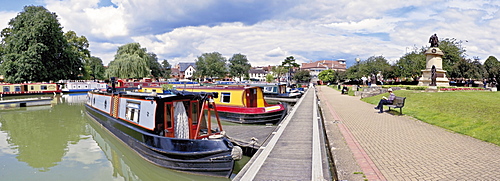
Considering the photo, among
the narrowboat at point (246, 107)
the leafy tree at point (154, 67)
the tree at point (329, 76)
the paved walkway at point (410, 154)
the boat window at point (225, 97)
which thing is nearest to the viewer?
the paved walkway at point (410, 154)

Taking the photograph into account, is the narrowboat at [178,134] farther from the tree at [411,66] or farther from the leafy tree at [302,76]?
the leafy tree at [302,76]

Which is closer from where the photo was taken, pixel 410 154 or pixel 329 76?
pixel 410 154

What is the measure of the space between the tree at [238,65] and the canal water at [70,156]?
253 ft

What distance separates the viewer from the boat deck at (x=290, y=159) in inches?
221

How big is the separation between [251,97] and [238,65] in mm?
76313

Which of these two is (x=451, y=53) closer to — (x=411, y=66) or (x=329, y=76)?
(x=411, y=66)

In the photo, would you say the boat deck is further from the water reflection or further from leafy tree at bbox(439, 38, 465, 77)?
leafy tree at bbox(439, 38, 465, 77)

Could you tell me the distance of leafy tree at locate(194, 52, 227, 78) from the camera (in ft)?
260

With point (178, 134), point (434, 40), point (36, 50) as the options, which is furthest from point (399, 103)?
point (36, 50)

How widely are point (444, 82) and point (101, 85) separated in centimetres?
4613

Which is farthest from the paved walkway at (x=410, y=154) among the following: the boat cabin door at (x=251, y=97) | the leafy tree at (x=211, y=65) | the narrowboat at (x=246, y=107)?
the leafy tree at (x=211, y=65)

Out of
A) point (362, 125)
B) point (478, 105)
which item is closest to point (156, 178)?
point (362, 125)

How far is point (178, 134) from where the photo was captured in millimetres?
8188

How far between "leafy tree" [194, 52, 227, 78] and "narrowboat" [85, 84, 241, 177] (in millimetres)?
69127
